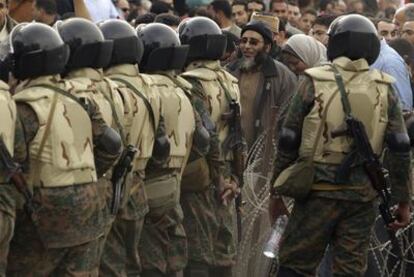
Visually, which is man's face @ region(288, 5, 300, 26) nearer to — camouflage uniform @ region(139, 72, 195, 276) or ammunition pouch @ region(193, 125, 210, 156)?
ammunition pouch @ region(193, 125, 210, 156)

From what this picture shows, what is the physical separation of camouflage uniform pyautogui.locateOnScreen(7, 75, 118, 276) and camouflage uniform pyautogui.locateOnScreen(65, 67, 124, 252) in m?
0.35

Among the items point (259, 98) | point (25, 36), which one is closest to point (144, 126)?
point (25, 36)

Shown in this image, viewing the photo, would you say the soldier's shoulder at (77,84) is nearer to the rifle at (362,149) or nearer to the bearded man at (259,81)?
the rifle at (362,149)

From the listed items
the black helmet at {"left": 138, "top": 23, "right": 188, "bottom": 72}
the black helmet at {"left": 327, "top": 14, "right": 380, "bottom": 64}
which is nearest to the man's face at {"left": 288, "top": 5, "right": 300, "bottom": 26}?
the black helmet at {"left": 138, "top": 23, "right": 188, "bottom": 72}

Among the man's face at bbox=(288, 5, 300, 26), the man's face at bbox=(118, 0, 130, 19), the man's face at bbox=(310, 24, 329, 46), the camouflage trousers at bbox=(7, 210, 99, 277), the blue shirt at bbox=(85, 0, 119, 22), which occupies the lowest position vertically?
the man's face at bbox=(288, 5, 300, 26)

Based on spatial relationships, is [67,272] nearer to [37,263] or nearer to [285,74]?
[37,263]

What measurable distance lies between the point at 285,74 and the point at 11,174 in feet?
18.3

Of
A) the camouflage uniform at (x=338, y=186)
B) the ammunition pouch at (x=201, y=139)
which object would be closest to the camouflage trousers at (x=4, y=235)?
the camouflage uniform at (x=338, y=186)

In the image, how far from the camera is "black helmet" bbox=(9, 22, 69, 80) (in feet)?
27.3

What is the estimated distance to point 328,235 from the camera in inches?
384

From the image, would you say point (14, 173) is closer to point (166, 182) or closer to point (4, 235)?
point (4, 235)

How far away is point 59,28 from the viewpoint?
9.11 meters

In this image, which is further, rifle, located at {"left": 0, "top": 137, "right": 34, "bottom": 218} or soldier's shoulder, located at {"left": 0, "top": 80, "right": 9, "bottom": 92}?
soldier's shoulder, located at {"left": 0, "top": 80, "right": 9, "bottom": 92}

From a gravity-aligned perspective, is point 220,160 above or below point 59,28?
below
